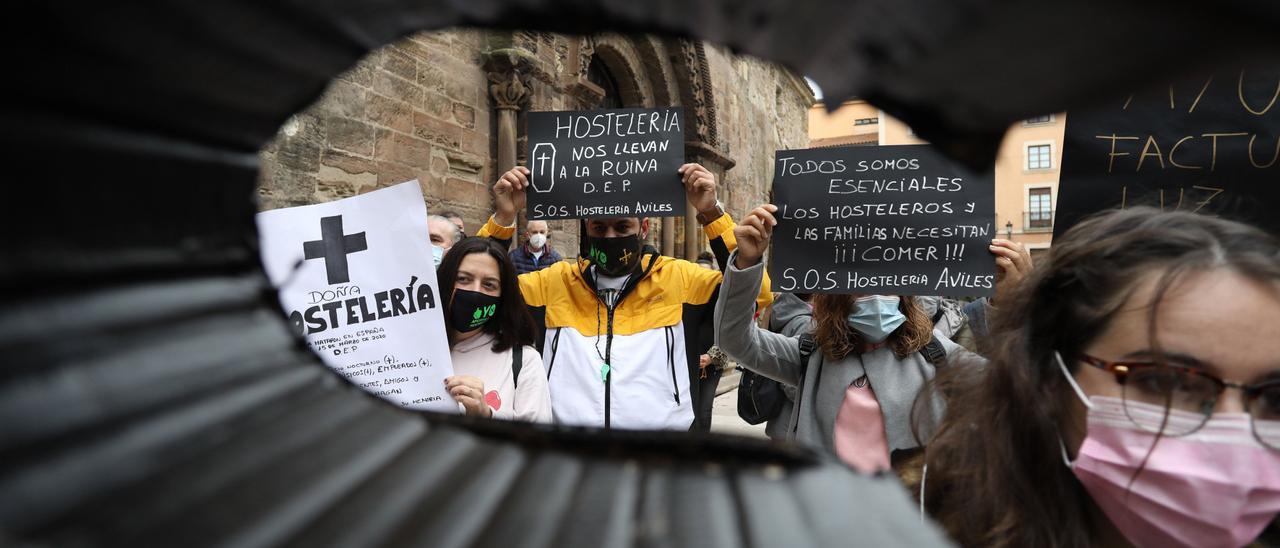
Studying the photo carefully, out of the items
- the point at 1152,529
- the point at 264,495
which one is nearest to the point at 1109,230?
the point at 1152,529

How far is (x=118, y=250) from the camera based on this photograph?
34 centimetres

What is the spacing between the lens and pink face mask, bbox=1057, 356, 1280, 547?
4.49ft

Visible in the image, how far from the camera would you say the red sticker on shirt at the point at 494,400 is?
2.84 metres

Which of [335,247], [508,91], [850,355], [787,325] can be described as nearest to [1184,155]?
[850,355]

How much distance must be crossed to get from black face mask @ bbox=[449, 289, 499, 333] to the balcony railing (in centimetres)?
3525

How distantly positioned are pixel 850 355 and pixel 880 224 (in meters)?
0.59

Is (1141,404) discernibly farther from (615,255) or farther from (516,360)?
(615,255)

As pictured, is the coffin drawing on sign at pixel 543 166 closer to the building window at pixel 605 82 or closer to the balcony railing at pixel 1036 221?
the building window at pixel 605 82

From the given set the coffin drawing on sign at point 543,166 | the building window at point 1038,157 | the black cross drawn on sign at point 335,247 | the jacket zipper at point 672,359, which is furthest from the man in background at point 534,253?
the building window at point 1038,157

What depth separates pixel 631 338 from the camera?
329cm

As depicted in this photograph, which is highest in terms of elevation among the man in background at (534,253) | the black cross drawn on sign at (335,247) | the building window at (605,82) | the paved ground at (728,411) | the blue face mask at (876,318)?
the building window at (605,82)

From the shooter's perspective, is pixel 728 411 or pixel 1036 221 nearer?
pixel 728 411

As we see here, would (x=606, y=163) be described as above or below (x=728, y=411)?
above

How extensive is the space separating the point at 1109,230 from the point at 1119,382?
1.32ft
